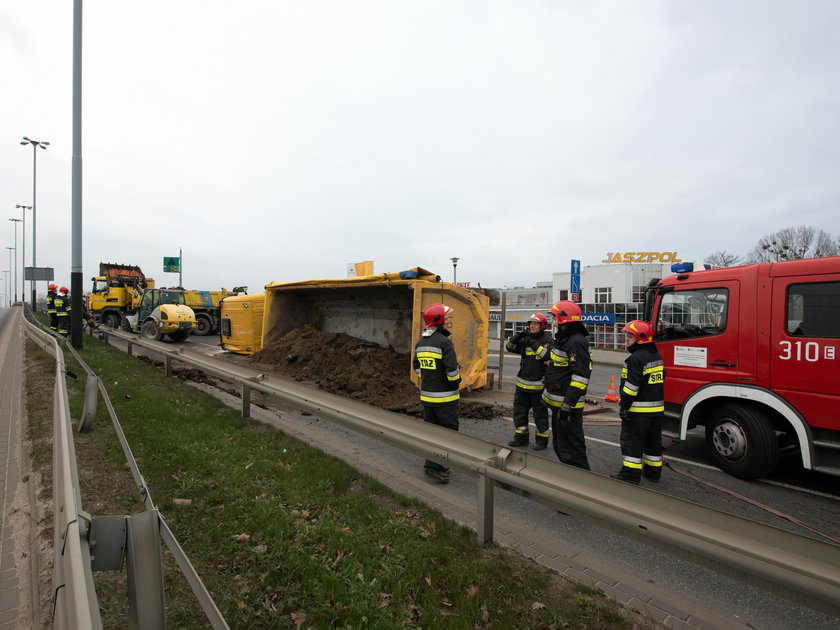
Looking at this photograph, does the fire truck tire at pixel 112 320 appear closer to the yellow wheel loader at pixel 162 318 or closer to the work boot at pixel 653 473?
the yellow wheel loader at pixel 162 318

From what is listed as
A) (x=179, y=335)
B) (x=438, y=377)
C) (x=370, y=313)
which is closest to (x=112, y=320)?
(x=179, y=335)

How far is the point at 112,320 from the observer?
21531 millimetres

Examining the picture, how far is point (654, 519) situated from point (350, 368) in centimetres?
713

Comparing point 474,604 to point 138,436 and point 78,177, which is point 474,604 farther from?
point 78,177

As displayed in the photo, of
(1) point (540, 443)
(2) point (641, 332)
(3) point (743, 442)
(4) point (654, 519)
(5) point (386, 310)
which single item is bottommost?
(1) point (540, 443)

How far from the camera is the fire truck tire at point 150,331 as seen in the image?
17703 mm

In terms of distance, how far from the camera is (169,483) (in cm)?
394

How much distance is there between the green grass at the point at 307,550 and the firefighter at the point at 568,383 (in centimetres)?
174

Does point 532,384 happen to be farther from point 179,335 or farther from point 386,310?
point 179,335

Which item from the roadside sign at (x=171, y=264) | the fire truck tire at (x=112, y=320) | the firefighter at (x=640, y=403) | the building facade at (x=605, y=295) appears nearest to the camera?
the firefighter at (x=640, y=403)

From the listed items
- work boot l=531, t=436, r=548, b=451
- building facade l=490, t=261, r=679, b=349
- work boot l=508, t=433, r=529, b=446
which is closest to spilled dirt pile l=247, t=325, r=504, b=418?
work boot l=508, t=433, r=529, b=446

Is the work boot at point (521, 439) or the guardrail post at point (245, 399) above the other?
the guardrail post at point (245, 399)

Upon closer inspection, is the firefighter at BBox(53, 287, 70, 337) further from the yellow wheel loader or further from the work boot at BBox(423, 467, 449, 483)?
the work boot at BBox(423, 467, 449, 483)

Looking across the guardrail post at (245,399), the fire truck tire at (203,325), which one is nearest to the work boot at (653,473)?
the guardrail post at (245,399)
